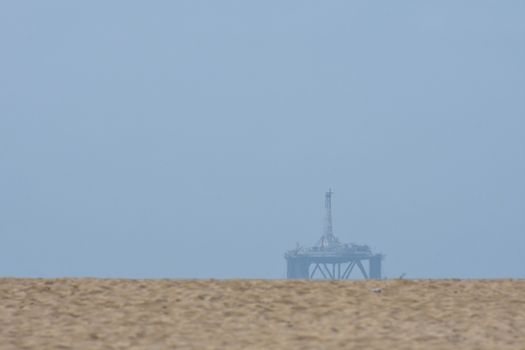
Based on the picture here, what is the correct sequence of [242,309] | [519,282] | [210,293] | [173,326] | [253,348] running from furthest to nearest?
1. [519,282]
2. [210,293]
3. [242,309]
4. [173,326]
5. [253,348]

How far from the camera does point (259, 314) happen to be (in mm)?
25062

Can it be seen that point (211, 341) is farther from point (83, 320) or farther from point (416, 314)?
point (416, 314)

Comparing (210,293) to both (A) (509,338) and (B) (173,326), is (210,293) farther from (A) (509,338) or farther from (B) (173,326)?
(A) (509,338)

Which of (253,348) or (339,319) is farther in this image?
(339,319)

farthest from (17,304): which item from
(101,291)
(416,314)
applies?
(416,314)

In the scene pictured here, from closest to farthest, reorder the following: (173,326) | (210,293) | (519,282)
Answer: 1. (173,326)
2. (210,293)
3. (519,282)

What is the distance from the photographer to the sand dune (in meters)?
22.5

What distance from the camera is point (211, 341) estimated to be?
73.7 ft

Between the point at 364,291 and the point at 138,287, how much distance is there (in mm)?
4969

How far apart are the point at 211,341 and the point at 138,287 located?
19.3ft

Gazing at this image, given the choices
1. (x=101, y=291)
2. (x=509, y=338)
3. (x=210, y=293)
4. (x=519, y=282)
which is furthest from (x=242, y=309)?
(x=519, y=282)

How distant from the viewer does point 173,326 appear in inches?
943

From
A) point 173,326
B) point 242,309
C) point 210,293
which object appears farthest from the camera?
point 210,293

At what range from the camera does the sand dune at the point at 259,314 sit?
22531mm
